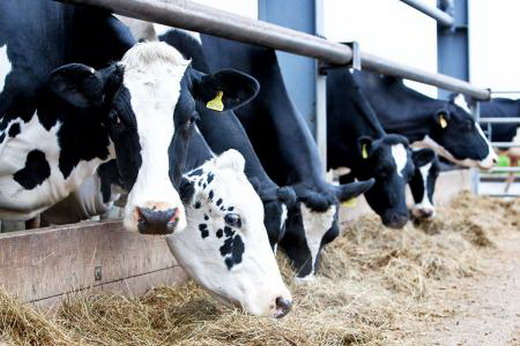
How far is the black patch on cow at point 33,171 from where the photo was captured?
4.61 metres

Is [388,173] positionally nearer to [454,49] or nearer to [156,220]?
[156,220]

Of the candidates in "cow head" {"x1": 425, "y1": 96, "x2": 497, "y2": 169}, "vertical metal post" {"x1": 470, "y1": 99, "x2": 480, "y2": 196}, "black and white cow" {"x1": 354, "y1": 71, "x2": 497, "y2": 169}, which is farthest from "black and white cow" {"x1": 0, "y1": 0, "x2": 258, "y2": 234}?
"vertical metal post" {"x1": 470, "y1": 99, "x2": 480, "y2": 196}

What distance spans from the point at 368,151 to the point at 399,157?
289 millimetres

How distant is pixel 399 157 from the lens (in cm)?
819

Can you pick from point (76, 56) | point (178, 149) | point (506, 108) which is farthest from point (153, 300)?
point (506, 108)

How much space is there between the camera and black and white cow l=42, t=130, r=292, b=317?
14.2ft

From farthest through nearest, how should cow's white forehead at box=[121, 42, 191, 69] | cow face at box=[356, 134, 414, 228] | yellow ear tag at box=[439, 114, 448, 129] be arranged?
yellow ear tag at box=[439, 114, 448, 129] → cow face at box=[356, 134, 414, 228] → cow's white forehead at box=[121, 42, 191, 69]

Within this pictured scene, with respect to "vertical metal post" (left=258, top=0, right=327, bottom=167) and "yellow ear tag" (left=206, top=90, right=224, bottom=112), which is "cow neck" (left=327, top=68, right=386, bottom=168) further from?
"yellow ear tag" (left=206, top=90, right=224, bottom=112)

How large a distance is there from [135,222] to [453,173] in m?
8.81

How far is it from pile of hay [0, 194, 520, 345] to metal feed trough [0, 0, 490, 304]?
107mm

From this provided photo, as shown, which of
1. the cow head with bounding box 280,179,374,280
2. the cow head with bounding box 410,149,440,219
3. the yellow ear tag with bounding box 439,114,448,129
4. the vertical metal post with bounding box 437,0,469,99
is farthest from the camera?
the vertical metal post with bounding box 437,0,469,99

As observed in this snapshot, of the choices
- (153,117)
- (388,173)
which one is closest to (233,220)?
(153,117)

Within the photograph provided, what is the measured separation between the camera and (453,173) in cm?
1192

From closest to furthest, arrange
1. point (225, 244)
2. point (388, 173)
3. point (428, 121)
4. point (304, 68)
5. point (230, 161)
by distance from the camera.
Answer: point (225, 244) → point (230, 161) → point (304, 68) → point (388, 173) → point (428, 121)
